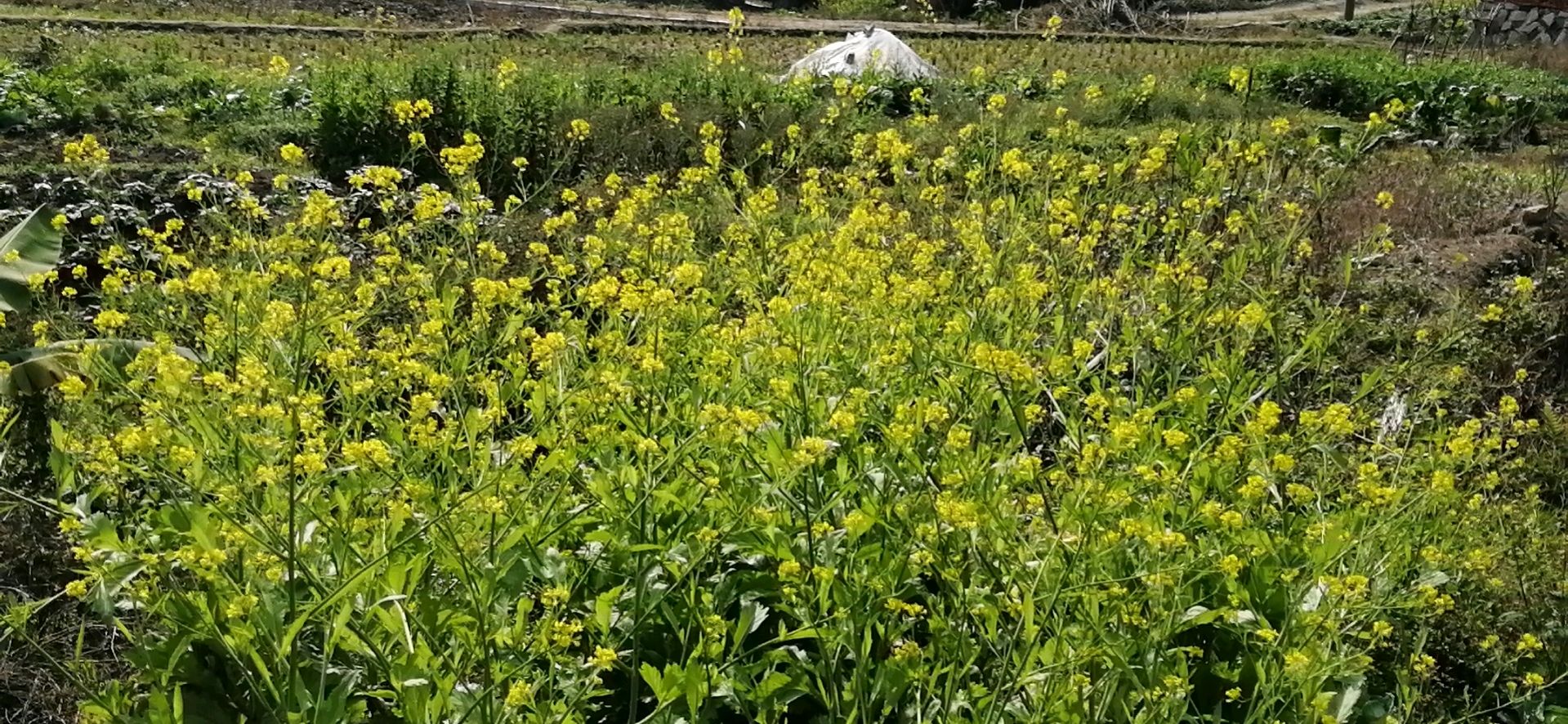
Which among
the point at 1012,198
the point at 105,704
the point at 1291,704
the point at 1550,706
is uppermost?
the point at 1012,198

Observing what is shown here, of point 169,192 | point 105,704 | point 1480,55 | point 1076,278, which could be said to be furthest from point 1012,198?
point 1480,55

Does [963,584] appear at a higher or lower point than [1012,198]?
lower

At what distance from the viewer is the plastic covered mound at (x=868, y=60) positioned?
35.6ft

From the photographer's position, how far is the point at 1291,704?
8.42 feet

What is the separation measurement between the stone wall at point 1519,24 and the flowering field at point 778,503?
1809 cm

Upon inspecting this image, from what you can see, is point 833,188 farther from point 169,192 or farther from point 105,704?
point 105,704

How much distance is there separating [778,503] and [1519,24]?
71.9 feet

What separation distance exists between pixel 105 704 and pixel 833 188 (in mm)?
4129

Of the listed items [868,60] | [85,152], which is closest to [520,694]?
[85,152]

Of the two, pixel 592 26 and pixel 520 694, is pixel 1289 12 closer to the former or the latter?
A: pixel 592 26

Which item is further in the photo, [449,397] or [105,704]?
[449,397]

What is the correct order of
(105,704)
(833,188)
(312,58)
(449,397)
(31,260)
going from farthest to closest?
(312,58), (833,188), (31,260), (449,397), (105,704)

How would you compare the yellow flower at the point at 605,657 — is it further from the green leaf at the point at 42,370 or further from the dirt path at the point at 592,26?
the dirt path at the point at 592,26

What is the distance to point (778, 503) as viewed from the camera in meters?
2.56
